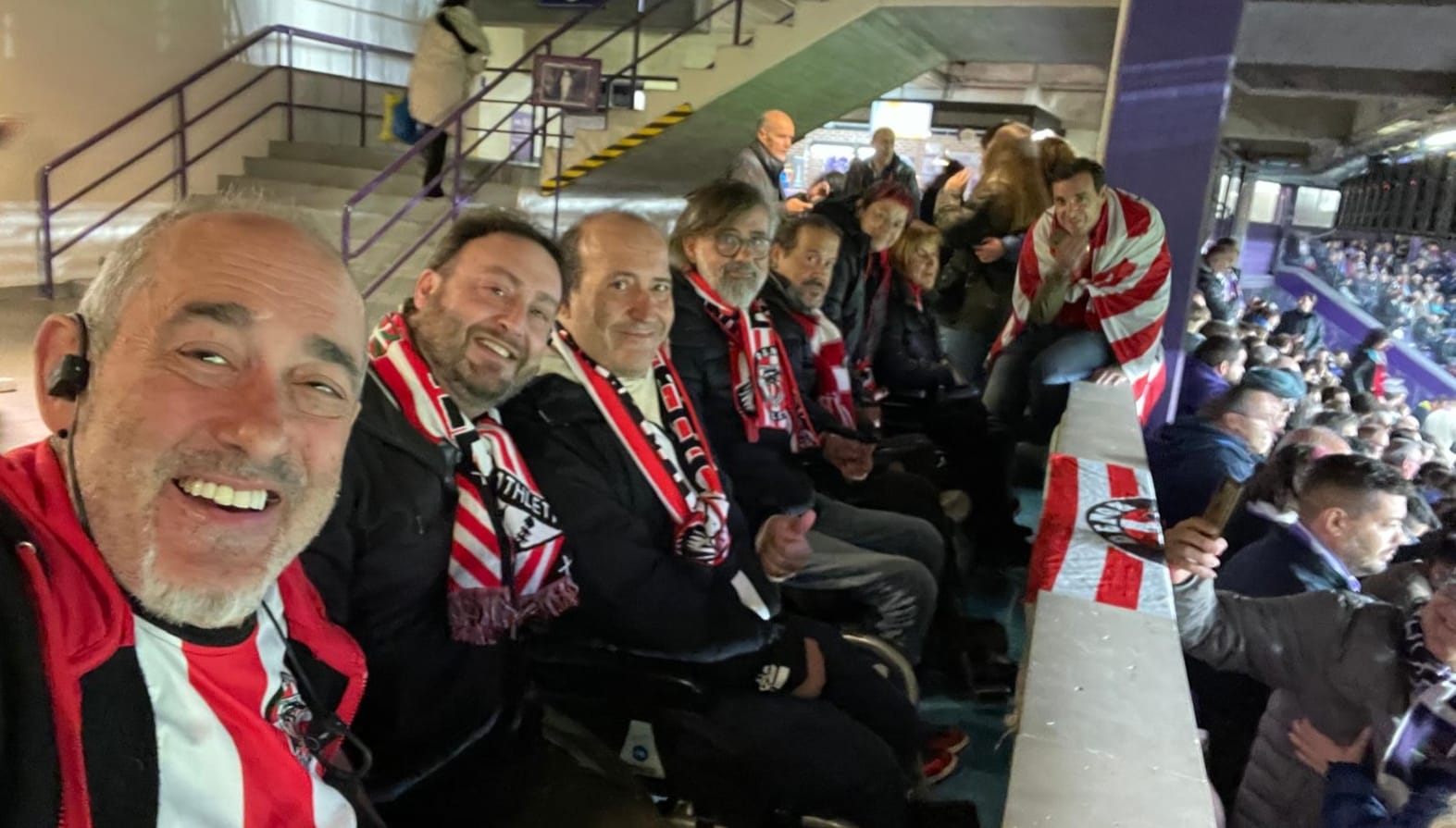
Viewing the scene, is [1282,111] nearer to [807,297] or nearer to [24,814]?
[807,297]

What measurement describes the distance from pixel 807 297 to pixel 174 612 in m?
2.27

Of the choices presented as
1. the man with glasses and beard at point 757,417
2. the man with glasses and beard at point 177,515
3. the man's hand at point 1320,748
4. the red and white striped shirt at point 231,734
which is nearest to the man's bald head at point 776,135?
the man with glasses and beard at point 757,417

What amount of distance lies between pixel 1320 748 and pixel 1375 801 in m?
0.15

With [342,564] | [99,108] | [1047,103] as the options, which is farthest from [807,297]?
[1047,103]

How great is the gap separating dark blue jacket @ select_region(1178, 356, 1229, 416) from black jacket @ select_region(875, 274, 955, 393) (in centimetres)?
130

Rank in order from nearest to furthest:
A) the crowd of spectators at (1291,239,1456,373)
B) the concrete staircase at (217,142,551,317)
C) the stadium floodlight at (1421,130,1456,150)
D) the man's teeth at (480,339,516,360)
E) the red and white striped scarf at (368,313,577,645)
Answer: the red and white striped scarf at (368,313,577,645)
the man's teeth at (480,339,516,360)
the concrete staircase at (217,142,551,317)
the stadium floodlight at (1421,130,1456,150)
the crowd of spectators at (1291,239,1456,373)

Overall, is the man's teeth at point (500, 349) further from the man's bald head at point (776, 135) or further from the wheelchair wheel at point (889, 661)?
the man's bald head at point (776, 135)

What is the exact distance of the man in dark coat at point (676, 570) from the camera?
1.63 m

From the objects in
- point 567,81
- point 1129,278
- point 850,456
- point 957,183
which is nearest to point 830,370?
point 850,456

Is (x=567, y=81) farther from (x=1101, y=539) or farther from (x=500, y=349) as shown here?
(x=1101, y=539)

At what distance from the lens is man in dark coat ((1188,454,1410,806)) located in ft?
6.78

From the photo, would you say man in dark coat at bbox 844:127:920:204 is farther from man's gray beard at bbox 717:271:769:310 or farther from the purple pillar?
man's gray beard at bbox 717:271:769:310

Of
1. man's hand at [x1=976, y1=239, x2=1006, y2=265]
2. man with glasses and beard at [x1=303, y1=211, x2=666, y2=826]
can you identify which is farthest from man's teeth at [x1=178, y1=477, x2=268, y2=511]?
man's hand at [x1=976, y1=239, x2=1006, y2=265]

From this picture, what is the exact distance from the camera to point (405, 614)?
1329 millimetres
